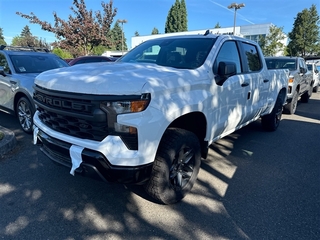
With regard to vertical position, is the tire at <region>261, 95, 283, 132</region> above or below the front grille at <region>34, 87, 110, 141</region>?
below

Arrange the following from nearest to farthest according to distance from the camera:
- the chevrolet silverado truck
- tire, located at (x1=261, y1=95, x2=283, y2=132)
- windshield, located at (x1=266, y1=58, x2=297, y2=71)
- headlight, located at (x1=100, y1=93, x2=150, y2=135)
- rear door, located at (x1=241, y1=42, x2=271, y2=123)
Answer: headlight, located at (x1=100, y1=93, x2=150, y2=135), rear door, located at (x1=241, y1=42, x2=271, y2=123), tire, located at (x1=261, y1=95, x2=283, y2=132), the chevrolet silverado truck, windshield, located at (x1=266, y1=58, x2=297, y2=71)

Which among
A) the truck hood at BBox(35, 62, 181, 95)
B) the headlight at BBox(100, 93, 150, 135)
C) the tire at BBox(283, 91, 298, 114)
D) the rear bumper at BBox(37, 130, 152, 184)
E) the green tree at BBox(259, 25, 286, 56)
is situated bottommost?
the tire at BBox(283, 91, 298, 114)

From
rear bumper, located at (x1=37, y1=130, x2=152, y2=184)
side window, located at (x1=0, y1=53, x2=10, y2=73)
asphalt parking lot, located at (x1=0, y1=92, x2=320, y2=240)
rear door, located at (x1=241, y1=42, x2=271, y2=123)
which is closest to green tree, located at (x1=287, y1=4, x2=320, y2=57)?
rear door, located at (x1=241, y1=42, x2=271, y2=123)

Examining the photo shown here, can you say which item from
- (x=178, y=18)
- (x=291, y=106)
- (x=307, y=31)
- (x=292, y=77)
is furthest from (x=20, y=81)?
(x=178, y=18)

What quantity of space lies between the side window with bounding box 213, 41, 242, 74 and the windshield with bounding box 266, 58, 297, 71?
17.7 feet

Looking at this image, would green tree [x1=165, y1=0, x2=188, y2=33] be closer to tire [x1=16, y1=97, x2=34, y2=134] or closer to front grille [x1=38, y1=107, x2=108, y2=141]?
tire [x1=16, y1=97, x2=34, y2=134]

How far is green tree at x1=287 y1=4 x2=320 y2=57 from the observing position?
31.0 m

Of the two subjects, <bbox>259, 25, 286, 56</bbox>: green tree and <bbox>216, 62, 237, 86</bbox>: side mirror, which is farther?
<bbox>259, 25, 286, 56</bbox>: green tree

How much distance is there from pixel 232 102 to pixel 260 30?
4102 cm

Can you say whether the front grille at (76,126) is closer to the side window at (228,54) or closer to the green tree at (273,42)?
the side window at (228,54)

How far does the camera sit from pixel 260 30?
38688mm

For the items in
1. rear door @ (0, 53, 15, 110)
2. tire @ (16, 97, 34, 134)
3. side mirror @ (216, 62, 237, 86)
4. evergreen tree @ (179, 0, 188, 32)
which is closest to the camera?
side mirror @ (216, 62, 237, 86)

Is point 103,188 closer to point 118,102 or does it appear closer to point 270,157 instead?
point 118,102

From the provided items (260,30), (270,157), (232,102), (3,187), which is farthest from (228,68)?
(260,30)
